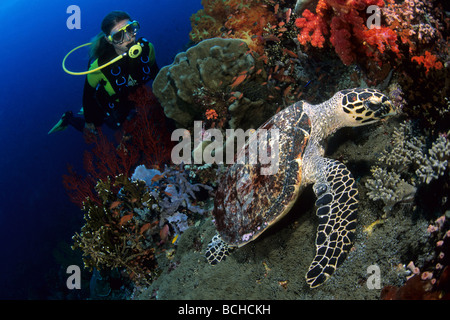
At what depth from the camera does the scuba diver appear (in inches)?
236

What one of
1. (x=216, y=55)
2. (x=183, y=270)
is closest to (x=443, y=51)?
(x=216, y=55)

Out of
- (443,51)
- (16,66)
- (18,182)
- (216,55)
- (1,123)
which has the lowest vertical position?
(18,182)

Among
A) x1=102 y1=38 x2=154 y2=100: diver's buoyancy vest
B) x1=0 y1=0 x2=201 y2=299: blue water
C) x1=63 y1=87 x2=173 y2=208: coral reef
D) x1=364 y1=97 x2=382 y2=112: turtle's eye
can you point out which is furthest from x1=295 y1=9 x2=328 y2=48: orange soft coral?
x1=0 y1=0 x2=201 y2=299: blue water

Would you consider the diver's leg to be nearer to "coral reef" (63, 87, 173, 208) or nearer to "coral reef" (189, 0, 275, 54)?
"coral reef" (63, 87, 173, 208)

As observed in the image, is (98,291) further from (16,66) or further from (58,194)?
(16,66)

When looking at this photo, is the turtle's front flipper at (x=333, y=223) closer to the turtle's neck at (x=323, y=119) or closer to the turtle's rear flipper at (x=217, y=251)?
the turtle's neck at (x=323, y=119)

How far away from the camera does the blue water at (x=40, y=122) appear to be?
1523cm

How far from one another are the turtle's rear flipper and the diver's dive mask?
552 centimetres

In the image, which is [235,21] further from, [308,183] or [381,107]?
[308,183]

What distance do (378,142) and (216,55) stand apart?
334 centimetres

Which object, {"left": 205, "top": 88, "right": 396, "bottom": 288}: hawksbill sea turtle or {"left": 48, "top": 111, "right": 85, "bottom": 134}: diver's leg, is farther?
{"left": 48, "top": 111, "right": 85, "bottom": 134}: diver's leg

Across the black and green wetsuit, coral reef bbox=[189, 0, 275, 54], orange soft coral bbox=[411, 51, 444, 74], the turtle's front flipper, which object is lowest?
the turtle's front flipper

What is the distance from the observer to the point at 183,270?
11.3 ft

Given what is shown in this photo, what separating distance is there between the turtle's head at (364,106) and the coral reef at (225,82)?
205 cm
